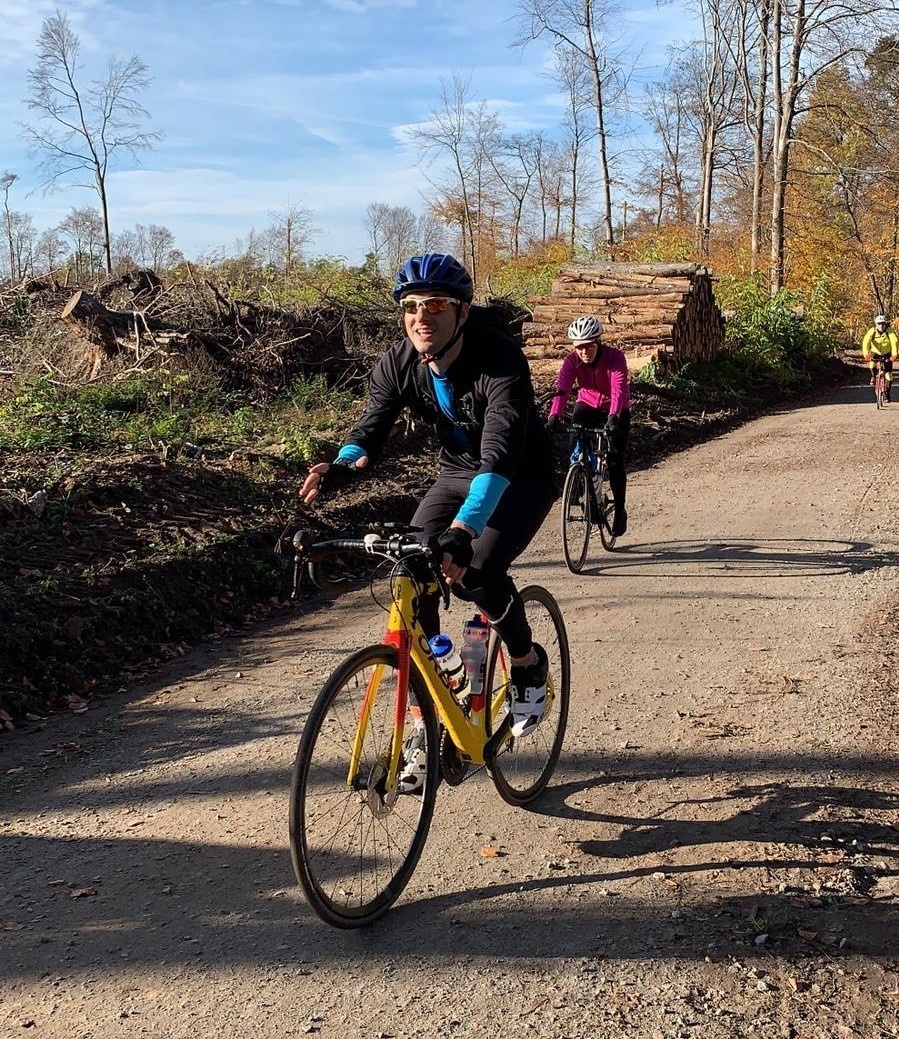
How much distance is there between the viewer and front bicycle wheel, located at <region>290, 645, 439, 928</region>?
303 cm

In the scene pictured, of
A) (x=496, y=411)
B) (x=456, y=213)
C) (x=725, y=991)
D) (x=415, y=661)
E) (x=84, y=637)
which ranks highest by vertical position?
(x=456, y=213)

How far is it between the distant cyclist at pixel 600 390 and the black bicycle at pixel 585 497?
9cm

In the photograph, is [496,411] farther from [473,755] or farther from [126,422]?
[126,422]

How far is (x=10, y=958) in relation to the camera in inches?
126

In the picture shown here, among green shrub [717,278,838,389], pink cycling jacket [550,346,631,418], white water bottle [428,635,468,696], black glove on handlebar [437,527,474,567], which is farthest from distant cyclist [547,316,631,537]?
green shrub [717,278,838,389]

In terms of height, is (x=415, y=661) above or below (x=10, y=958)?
above

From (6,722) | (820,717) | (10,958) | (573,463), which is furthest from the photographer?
(573,463)

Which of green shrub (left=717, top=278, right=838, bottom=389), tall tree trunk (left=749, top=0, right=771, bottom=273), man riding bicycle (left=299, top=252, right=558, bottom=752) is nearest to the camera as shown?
man riding bicycle (left=299, top=252, right=558, bottom=752)

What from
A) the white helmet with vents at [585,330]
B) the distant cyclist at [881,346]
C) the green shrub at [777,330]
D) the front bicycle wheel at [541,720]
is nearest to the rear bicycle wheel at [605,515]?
the white helmet with vents at [585,330]

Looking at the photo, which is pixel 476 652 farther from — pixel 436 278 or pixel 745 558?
pixel 745 558

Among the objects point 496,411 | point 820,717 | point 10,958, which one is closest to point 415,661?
point 496,411

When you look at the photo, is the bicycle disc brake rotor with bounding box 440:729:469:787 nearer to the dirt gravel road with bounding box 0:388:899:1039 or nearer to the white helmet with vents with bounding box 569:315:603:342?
the dirt gravel road with bounding box 0:388:899:1039

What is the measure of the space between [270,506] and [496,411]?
18.9ft

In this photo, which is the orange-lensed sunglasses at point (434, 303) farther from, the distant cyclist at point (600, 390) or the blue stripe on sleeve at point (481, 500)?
the distant cyclist at point (600, 390)
